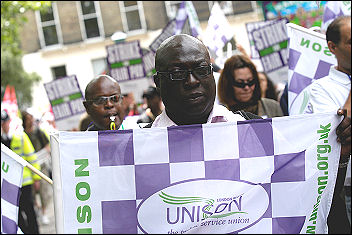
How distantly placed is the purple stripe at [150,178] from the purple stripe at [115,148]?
0.06m

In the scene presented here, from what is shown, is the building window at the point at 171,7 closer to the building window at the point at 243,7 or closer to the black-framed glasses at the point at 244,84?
the building window at the point at 243,7

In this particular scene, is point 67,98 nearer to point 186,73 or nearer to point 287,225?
point 186,73

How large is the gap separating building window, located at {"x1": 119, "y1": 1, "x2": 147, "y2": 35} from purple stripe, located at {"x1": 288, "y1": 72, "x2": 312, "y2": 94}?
2423 centimetres

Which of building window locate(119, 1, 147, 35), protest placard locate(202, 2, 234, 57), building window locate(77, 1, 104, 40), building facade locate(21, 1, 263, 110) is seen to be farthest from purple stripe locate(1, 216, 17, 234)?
building window locate(77, 1, 104, 40)

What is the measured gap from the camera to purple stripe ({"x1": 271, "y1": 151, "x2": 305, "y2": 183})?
2.62 metres

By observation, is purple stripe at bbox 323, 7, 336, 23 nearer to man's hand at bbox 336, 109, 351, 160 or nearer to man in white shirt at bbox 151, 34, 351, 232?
man's hand at bbox 336, 109, 351, 160

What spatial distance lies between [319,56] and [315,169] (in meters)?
2.17

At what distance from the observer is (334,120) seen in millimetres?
2717

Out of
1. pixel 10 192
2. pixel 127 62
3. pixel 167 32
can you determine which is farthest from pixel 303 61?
pixel 127 62

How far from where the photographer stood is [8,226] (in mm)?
3486

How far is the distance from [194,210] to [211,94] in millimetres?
495

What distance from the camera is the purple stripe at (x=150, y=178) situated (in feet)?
8.43

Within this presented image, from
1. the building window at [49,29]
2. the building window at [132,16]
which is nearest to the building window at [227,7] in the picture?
the building window at [132,16]

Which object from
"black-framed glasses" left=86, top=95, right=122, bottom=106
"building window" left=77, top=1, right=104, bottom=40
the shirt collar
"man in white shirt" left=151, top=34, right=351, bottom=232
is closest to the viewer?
"man in white shirt" left=151, top=34, right=351, bottom=232
